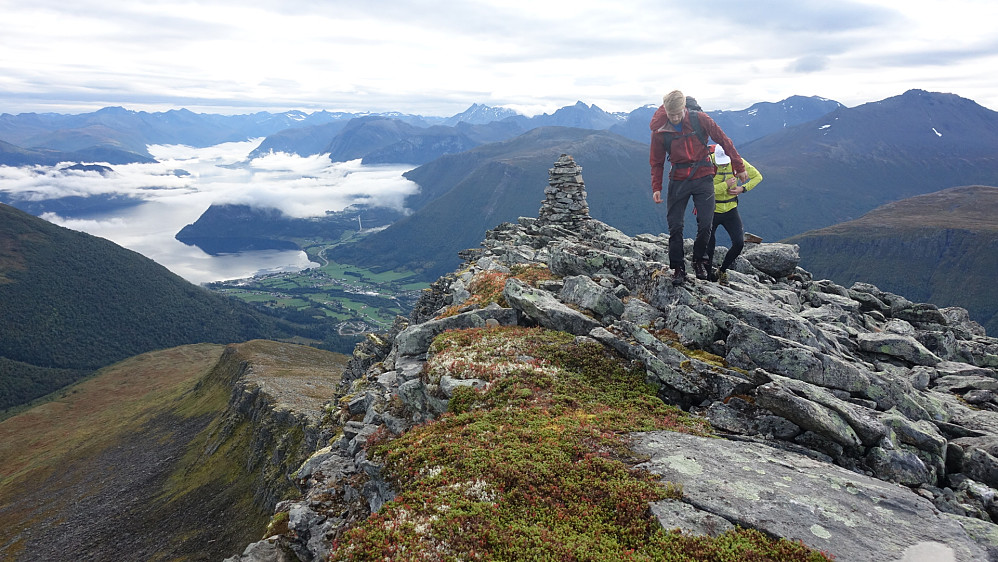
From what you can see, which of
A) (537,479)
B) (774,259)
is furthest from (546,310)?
(774,259)

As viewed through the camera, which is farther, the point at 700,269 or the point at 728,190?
the point at 700,269

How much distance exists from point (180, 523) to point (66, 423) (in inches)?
6635

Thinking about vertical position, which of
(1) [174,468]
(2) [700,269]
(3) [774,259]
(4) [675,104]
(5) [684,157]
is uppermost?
(4) [675,104]

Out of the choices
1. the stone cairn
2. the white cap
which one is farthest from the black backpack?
the stone cairn

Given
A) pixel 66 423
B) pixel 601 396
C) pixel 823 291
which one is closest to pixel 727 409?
pixel 601 396

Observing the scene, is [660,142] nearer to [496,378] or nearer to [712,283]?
[712,283]

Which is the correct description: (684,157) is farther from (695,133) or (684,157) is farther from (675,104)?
(675,104)

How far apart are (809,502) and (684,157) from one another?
14522mm

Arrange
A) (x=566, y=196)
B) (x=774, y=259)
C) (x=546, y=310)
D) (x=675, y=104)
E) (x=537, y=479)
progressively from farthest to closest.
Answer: (x=566, y=196) → (x=774, y=259) → (x=546, y=310) → (x=675, y=104) → (x=537, y=479)

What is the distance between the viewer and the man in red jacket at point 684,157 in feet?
66.8

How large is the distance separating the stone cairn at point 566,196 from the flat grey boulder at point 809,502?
1649 inches

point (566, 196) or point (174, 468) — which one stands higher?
point (566, 196)

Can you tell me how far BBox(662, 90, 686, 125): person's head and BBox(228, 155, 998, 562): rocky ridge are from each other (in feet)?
25.0

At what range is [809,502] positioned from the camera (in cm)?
1084
